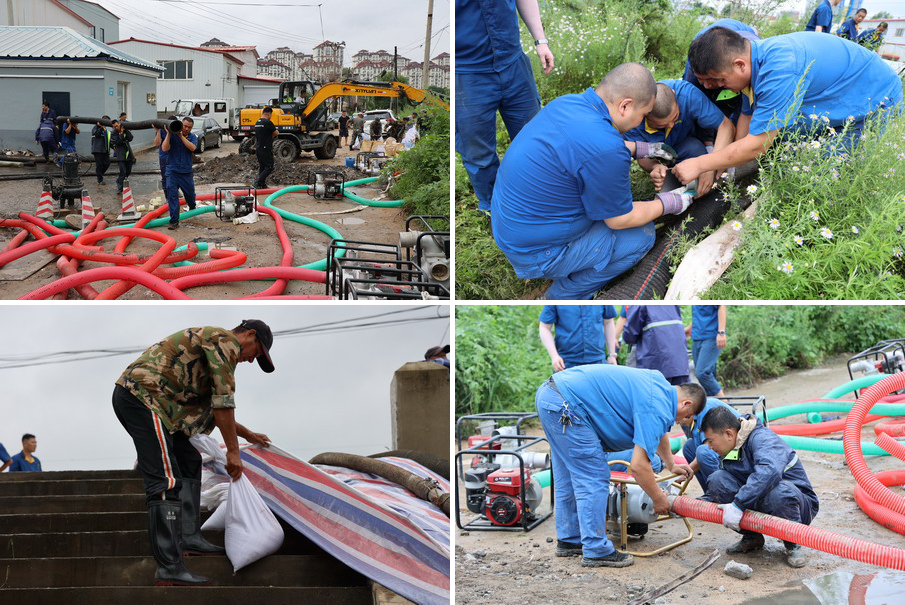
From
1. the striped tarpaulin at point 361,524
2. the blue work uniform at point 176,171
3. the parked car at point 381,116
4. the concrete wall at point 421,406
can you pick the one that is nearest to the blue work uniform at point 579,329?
the concrete wall at point 421,406

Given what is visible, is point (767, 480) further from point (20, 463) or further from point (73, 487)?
point (20, 463)

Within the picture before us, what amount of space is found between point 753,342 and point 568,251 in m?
4.84

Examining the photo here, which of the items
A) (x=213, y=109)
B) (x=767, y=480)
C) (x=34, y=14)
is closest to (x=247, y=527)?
(x=767, y=480)

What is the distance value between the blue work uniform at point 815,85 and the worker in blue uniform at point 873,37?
260cm

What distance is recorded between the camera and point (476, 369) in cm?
636

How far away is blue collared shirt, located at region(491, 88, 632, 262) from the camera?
335 centimetres

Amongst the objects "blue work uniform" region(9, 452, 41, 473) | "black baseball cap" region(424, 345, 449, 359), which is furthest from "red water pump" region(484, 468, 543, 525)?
"blue work uniform" region(9, 452, 41, 473)

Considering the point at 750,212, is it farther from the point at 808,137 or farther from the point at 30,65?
the point at 30,65

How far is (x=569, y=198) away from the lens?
11.6 ft

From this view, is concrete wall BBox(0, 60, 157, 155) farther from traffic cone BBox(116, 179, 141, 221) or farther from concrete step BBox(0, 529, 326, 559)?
concrete step BBox(0, 529, 326, 559)

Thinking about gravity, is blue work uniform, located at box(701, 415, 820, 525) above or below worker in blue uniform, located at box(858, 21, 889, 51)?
below

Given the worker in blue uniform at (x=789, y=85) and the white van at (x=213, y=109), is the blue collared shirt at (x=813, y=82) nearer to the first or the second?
the worker in blue uniform at (x=789, y=85)

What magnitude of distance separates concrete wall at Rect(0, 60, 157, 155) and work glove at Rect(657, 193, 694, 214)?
55.2ft

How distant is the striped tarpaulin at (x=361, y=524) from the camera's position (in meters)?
2.74
